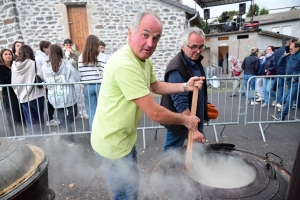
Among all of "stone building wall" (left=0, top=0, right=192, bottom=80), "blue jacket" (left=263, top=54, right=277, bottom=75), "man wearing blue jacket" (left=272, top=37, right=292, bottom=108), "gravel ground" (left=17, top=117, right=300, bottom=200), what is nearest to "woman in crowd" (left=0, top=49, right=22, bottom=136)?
"gravel ground" (left=17, top=117, right=300, bottom=200)

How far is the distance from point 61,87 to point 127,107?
2981 millimetres

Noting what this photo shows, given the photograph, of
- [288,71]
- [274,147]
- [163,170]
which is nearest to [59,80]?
[163,170]

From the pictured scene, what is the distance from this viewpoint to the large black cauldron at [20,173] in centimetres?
157

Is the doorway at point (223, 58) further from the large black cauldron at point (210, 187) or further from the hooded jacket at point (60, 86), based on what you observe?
the large black cauldron at point (210, 187)

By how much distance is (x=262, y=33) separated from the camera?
16.7 metres

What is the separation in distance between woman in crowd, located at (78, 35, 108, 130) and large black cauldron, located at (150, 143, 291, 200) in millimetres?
2787

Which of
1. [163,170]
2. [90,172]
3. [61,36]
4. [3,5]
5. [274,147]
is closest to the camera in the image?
[163,170]

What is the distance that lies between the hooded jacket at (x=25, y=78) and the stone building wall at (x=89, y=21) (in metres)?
5.78

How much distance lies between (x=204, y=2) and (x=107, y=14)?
8509 mm

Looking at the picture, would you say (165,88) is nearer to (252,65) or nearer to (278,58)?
(278,58)

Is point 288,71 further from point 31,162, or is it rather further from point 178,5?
point 31,162

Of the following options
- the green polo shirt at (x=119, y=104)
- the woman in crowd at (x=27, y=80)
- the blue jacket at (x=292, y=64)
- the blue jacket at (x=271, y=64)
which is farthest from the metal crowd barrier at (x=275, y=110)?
the woman in crowd at (x=27, y=80)

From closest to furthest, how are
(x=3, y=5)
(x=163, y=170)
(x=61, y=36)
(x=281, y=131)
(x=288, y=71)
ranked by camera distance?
(x=163, y=170) → (x=281, y=131) → (x=288, y=71) → (x=3, y=5) → (x=61, y=36)

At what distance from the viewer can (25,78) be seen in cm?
429
